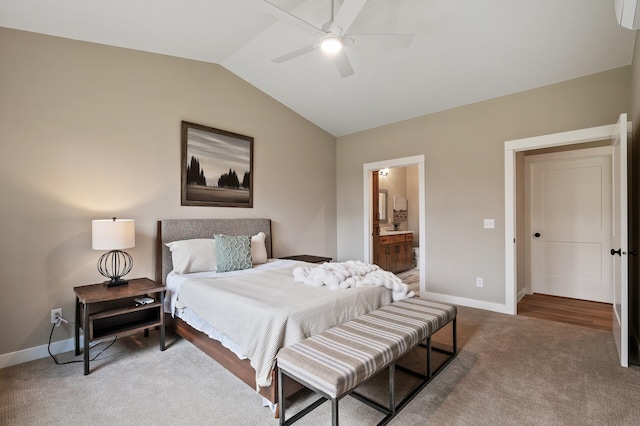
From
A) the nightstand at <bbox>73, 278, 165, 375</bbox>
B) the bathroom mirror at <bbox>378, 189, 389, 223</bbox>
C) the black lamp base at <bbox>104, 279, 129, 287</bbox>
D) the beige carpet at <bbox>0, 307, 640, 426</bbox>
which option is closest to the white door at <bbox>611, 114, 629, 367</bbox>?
the beige carpet at <bbox>0, 307, 640, 426</bbox>

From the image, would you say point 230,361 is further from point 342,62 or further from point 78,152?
point 342,62

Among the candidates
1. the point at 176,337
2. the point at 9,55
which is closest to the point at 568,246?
the point at 176,337

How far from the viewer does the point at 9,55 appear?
2531 mm

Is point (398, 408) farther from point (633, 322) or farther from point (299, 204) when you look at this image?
point (299, 204)

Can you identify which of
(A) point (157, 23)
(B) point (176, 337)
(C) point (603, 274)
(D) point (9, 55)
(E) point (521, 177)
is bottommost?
(B) point (176, 337)

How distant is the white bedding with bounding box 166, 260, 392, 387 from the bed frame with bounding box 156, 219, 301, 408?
157 mm

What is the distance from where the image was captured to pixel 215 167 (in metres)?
3.86

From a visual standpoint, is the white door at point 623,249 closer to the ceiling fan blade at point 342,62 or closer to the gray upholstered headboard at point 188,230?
the ceiling fan blade at point 342,62

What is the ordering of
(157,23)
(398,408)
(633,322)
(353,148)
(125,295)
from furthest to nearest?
(353,148)
(633,322)
(157,23)
(125,295)
(398,408)

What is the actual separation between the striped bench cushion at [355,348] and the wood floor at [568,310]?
2.19m

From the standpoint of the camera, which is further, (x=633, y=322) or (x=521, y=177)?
(x=521, y=177)

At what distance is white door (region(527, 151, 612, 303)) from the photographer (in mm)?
4160

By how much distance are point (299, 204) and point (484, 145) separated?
2.70 metres

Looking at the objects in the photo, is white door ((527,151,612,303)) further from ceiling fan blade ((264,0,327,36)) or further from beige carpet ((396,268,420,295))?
ceiling fan blade ((264,0,327,36))
